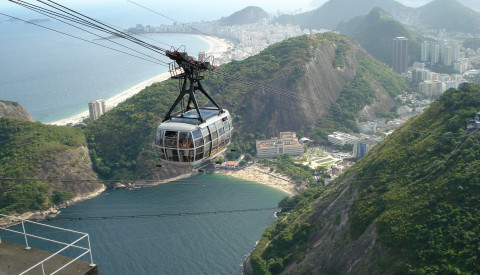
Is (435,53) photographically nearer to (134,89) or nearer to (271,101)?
(271,101)

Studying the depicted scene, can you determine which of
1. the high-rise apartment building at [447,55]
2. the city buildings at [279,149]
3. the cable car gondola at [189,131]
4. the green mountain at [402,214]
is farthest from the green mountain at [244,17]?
the cable car gondola at [189,131]

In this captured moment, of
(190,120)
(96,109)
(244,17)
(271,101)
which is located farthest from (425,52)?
(244,17)

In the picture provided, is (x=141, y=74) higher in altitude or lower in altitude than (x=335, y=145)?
higher

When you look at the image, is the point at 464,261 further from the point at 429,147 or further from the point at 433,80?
the point at 433,80

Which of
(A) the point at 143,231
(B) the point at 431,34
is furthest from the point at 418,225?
(B) the point at 431,34

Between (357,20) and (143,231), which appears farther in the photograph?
(357,20)

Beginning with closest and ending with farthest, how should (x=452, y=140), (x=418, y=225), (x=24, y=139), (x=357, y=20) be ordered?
1. (x=418, y=225)
2. (x=452, y=140)
3. (x=24, y=139)
4. (x=357, y=20)
